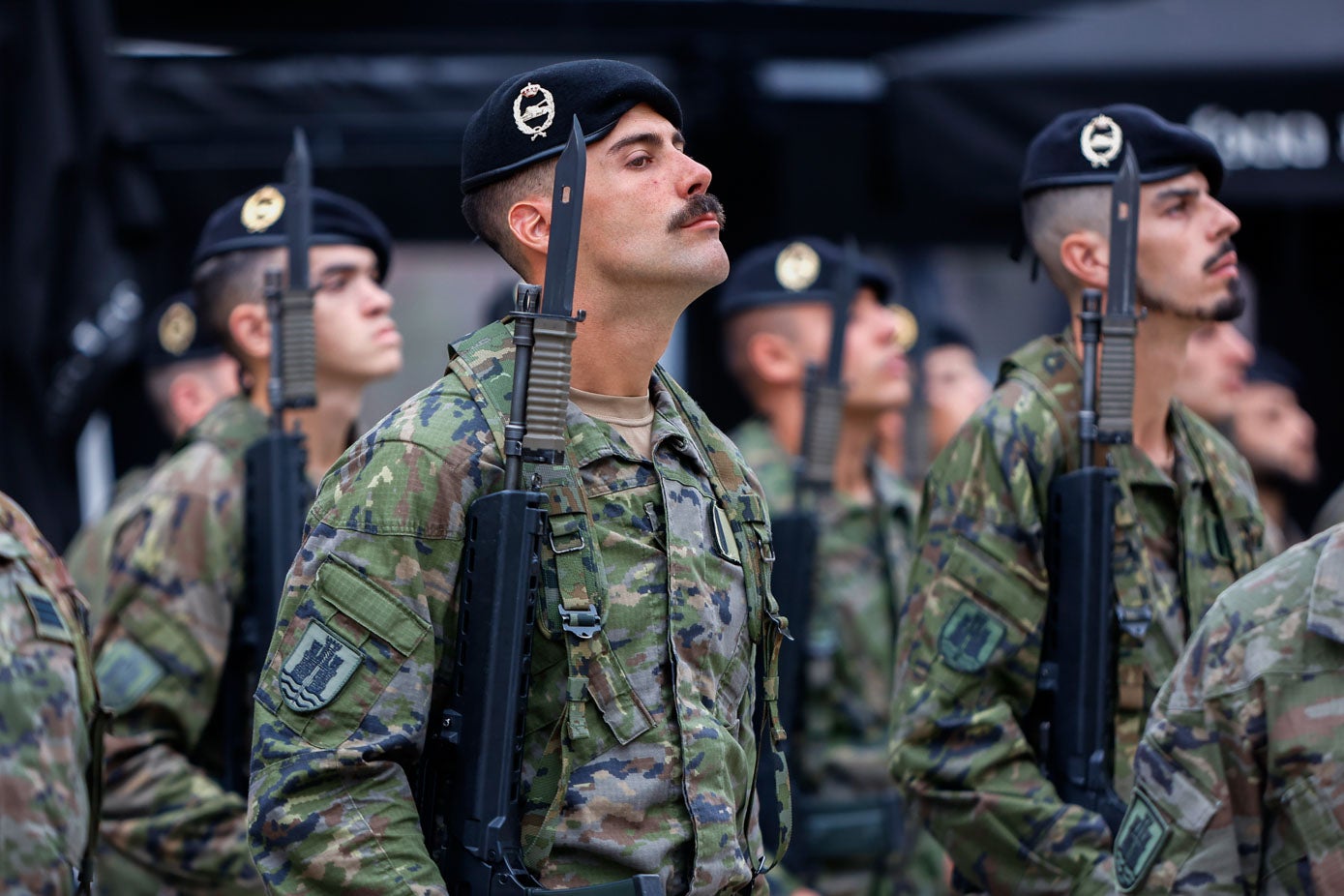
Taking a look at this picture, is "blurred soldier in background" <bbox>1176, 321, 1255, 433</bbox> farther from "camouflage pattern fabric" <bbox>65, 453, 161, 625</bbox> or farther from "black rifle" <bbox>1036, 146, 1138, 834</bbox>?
"camouflage pattern fabric" <bbox>65, 453, 161, 625</bbox>

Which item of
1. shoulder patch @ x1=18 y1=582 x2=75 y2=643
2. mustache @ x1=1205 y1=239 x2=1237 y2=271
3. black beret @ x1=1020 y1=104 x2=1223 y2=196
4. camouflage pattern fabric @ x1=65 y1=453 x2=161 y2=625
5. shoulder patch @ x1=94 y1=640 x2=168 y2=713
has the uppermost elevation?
black beret @ x1=1020 y1=104 x2=1223 y2=196

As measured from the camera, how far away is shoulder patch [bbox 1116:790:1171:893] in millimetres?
2738

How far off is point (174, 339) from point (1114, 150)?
4051 mm

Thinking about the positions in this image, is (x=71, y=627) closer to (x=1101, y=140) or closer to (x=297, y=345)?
(x=297, y=345)

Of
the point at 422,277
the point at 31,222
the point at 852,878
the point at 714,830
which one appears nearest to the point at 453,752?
the point at 714,830

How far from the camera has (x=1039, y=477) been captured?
12.4 feet

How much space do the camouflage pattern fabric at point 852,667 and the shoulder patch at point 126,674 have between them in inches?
79.6

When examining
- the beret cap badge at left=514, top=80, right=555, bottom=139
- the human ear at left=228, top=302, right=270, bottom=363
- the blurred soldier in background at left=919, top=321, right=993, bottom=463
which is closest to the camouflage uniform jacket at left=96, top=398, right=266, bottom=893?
the human ear at left=228, top=302, right=270, bottom=363

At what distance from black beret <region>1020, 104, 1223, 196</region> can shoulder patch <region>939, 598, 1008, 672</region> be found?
1.04 metres

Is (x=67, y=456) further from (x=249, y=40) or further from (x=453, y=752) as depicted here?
(x=453, y=752)

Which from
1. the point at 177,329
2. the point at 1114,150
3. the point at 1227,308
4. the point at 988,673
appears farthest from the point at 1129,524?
the point at 177,329

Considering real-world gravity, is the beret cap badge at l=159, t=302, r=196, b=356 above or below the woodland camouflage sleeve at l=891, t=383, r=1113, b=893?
above

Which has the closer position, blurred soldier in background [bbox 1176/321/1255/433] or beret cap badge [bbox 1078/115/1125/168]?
beret cap badge [bbox 1078/115/1125/168]

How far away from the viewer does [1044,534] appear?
379 centimetres
